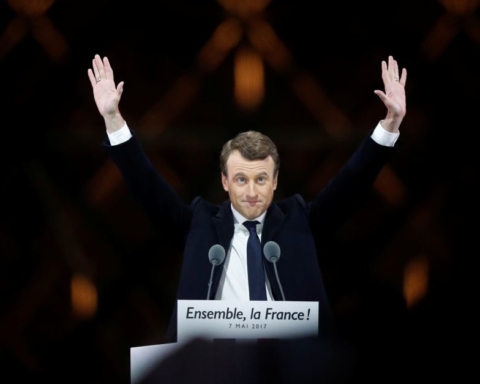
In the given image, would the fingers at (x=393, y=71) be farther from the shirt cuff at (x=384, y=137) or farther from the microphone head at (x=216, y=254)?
the microphone head at (x=216, y=254)

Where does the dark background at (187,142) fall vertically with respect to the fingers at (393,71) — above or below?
above

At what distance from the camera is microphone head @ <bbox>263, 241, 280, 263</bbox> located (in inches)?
90.7

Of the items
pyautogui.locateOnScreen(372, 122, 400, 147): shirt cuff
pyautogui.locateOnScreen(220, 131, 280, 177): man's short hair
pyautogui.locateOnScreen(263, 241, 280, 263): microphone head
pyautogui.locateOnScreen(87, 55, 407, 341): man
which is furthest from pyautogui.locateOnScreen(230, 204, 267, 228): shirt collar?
pyautogui.locateOnScreen(372, 122, 400, 147): shirt cuff

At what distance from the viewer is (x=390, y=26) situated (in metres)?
3.46

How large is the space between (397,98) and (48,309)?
194cm

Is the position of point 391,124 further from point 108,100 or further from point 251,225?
point 108,100

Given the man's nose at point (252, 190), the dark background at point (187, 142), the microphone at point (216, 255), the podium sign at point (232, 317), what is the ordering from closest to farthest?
the podium sign at point (232, 317) → the microphone at point (216, 255) → the man's nose at point (252, 190) → the dark background at point (187, 142)

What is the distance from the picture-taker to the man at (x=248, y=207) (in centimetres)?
240

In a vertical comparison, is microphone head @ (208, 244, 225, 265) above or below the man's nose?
below

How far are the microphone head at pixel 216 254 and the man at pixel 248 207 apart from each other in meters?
0.12

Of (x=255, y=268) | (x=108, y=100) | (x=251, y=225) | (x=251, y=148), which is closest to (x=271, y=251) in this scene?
(x=255, y=268)

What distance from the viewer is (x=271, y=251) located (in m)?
2.31

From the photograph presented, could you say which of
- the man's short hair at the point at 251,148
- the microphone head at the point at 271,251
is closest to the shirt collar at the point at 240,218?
the man's short hair at the point at 251,148

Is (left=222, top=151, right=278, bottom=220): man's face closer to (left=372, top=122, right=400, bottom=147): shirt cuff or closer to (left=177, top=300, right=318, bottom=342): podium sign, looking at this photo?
(left=372, top=122, right=400, bottom=147): shirt cuff
